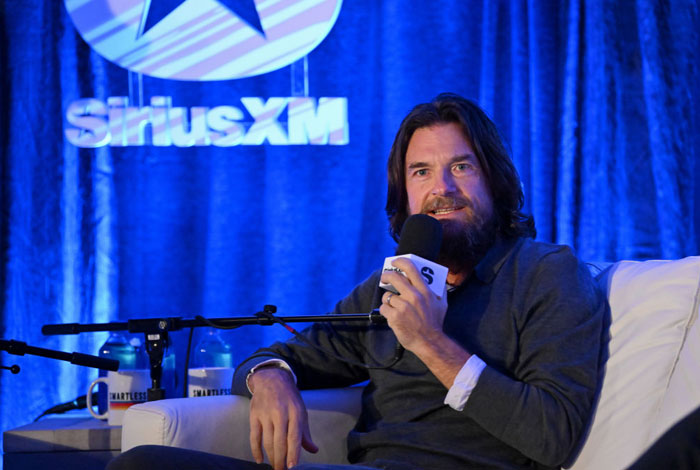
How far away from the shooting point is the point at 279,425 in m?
1.62

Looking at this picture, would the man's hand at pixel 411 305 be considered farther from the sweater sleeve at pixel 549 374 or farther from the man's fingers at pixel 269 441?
the man's fingers at pixel 269 441

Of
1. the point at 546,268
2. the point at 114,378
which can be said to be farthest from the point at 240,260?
the point at 546,268

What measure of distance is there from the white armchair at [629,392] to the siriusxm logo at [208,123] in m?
1.26

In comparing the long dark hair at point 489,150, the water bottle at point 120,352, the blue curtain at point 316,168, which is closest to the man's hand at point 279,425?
the long dark hair at point 489,150

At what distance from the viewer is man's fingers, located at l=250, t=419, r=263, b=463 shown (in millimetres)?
1664

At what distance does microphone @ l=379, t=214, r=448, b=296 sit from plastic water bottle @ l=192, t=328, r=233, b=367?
130 centimetres

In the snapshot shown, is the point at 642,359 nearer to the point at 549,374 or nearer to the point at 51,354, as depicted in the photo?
the point at 549,374

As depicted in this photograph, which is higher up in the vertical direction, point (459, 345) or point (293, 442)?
point (459, 345)

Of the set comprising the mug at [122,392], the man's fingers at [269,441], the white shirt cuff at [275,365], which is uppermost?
the white shirt cuff at [275,365]

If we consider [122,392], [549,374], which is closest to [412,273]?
[549,374]

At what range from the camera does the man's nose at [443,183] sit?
72.5 inches

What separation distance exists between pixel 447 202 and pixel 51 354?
3.55 feet

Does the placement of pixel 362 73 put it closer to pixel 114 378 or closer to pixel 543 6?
pixel 543 6

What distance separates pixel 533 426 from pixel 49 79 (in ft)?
7.20
